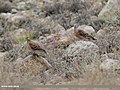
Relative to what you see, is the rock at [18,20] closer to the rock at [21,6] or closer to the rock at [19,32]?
the rock at [19,32]

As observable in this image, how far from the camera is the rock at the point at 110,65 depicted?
6.97 meters

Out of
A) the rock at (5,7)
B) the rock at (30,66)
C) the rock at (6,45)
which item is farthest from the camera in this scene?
the rock at (5,7)

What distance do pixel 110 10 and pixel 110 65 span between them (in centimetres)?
442

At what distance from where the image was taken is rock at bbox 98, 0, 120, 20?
1113 cm

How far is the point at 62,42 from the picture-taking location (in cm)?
930

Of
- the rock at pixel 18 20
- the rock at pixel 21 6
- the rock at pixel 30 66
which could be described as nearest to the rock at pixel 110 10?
the rock at pixel 18 20

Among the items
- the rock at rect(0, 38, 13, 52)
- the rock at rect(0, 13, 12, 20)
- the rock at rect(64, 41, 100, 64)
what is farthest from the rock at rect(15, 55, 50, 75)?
the rock at rect(0, 13, 12, 20)

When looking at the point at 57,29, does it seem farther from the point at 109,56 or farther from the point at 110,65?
the point at 110,65

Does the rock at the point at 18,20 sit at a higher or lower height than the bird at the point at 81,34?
lower

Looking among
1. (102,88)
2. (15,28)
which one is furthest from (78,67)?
(15,28)

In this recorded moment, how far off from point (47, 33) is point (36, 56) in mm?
3240

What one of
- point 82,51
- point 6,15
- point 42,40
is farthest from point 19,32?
point 82,51

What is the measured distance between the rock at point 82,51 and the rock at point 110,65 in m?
0.43

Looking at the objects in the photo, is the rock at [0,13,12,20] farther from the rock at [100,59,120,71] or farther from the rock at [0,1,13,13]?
the rock at [100,59,120,71]
